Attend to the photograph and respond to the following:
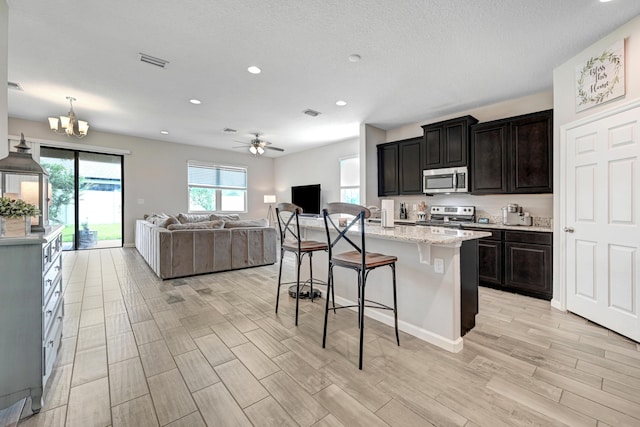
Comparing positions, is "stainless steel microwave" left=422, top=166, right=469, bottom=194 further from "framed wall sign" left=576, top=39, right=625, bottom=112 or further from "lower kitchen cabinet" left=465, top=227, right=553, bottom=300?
"framed wall sign" left=576, top=39, right=625, bottom=112

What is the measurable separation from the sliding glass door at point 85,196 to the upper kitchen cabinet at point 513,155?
8018mm

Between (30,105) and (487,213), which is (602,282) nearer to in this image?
(487,213)

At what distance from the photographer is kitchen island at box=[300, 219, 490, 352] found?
2053mm

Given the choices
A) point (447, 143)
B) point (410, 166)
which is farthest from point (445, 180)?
point (410, 166)

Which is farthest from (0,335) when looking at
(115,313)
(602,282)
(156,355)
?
(602,282)

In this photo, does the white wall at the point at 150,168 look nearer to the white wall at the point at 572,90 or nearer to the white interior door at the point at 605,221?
the white wall at the point at 572,90

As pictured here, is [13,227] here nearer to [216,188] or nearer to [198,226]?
[198,226]

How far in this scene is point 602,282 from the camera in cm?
255

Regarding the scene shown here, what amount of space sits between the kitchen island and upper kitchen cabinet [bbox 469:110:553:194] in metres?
2.02

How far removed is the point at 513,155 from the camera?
148 inches

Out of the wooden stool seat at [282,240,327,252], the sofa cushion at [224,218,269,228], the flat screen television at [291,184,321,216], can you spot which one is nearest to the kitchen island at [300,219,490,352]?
the wooden stool seat at [282,240,327,252]

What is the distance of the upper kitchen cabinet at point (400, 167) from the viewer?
195 inches

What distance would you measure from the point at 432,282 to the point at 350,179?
501cm

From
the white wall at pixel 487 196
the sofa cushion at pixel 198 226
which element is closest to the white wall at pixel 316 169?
the white wall at pixel 487 196
